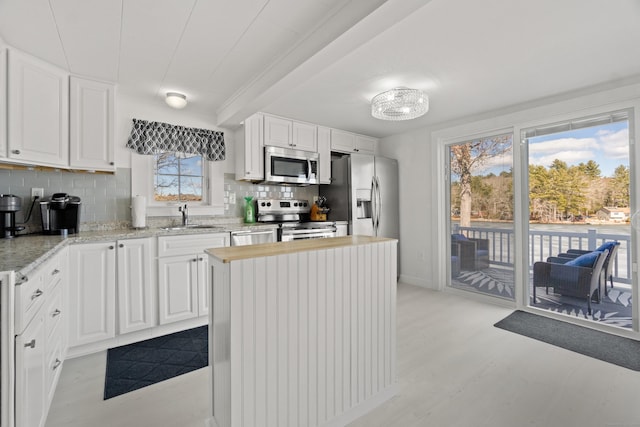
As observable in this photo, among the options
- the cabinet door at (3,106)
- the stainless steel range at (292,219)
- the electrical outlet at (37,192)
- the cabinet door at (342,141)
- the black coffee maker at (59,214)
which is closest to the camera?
the cabinet door at (3,106)

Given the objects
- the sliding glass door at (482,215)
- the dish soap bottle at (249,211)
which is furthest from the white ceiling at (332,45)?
the dish soap bottle at (249,211)

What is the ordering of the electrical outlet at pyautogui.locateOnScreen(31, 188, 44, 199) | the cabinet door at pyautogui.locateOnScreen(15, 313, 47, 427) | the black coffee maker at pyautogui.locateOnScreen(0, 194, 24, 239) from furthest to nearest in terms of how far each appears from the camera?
the electrical outlet at pyautogui.locateOnScreen(31, 188, 44, 199) < the black coffee maker at pyautogui.locateOnScreen(0, 194, 24, 239) < the cabinet door at pyautogui.locateOnScreen(15, 313, 47, 427)

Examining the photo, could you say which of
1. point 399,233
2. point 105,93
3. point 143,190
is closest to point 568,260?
point 399,233

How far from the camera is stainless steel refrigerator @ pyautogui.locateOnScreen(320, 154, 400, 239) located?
399 cm

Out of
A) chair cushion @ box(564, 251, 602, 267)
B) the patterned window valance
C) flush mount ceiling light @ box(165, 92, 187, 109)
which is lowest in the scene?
chair cushion @ box(564, 251, 602, 267)

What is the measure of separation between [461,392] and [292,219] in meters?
2.79

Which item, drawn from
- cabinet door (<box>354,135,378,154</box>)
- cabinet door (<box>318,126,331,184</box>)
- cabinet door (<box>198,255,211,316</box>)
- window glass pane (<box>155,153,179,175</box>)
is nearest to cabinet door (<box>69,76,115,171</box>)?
window glass pane (<box>155,153,179,175</box>)

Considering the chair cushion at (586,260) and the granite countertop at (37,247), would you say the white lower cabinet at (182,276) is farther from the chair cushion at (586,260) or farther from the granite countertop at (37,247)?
the chair cushion at (586,260)

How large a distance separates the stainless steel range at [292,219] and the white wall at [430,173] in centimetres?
133

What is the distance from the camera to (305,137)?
388 centimetres

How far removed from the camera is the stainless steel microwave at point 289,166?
11.6 feet

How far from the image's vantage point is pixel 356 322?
1.62 meters

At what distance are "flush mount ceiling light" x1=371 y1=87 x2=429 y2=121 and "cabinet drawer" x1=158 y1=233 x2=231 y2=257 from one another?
2.00m

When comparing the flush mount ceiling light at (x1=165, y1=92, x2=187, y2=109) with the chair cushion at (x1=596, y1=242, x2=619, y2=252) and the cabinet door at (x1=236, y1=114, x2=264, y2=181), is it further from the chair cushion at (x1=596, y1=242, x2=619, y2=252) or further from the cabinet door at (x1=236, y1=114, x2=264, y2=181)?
the chair cushion at (x1=596, y1=242, x2=619, y2=252)
